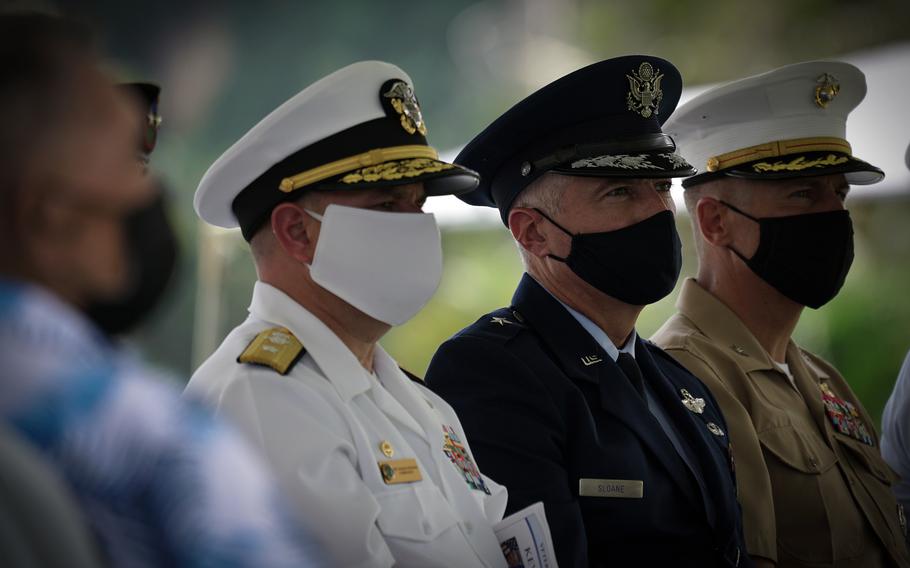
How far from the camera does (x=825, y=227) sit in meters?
2.98

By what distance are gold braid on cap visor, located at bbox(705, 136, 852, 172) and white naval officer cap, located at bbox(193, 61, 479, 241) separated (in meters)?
1.40

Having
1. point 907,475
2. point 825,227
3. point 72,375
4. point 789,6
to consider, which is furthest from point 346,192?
point 789,6

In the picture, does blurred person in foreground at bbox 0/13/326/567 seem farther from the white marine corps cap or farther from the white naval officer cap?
the white marine corps cap

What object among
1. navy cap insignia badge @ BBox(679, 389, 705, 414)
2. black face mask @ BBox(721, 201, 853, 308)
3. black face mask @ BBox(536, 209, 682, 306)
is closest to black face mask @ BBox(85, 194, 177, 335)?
black face mask @ BBox(536, 209, 682, 306)

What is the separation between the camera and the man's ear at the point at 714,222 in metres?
3.07

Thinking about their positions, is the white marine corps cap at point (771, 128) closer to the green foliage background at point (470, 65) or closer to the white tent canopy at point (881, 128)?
the white tent canopy at point (881, 128)

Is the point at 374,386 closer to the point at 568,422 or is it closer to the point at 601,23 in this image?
the point at 568,422

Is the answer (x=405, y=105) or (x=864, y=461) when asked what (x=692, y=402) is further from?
(x=405, y=105)

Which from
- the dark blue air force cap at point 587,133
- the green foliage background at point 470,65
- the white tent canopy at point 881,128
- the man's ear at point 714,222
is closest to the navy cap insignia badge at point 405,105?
the dark blue air force cap at point 587,133

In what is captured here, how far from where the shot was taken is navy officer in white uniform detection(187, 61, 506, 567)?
A: 63.7 inches

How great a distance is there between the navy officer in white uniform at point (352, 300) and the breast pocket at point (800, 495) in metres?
1.07

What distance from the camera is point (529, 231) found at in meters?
2.65

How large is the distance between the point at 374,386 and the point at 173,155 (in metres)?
7.86

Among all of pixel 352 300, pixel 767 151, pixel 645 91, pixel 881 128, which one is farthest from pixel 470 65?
pixel 352 300
